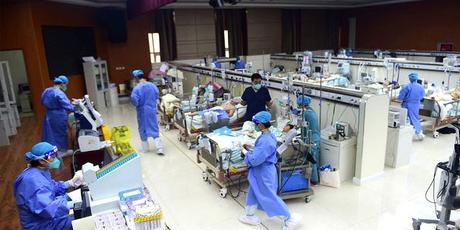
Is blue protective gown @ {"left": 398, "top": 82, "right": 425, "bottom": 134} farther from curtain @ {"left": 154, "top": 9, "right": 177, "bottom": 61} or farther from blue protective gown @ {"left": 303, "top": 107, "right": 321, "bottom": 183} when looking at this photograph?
curtain @ {"left": 154, "top": 9, "right": 177, "bottom": 61}

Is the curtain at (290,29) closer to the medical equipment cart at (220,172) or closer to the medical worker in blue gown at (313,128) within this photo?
the medical worker in blue gown at (313,128)

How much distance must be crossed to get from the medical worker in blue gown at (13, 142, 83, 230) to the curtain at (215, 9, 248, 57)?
10.8 metres

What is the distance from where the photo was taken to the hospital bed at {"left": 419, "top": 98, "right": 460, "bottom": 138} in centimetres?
623

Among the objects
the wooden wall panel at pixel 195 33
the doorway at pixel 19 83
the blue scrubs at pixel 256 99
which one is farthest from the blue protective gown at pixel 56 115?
the wooden wall panel at pixel 195 33

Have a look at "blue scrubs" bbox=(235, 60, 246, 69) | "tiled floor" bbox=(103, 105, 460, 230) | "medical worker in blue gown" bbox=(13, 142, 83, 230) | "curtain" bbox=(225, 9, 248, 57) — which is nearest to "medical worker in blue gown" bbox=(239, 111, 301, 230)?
"tiled floor" bbox=(103, 105, 460, 230)

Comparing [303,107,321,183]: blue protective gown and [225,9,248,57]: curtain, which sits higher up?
[225,9,248,57]: curtain

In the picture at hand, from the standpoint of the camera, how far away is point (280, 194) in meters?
3.96

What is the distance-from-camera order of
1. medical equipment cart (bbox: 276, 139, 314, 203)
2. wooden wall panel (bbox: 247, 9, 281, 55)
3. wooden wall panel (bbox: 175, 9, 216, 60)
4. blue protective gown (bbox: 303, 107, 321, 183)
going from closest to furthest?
medical equipment cart (bbox: 276, 139, 314, 203)
blue protective gown (bbox: 303, 107, 321, 183)
wooden wall panel (bbox: 175, 9, 216, 60)
wooden wall panel (bbox: 247, 9, 281, 55)

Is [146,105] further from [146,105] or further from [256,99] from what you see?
[256,99]

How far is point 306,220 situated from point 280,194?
440 mm

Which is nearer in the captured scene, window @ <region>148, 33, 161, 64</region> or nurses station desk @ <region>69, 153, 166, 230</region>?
nurses station desk @ <region>69, 153, 166, 230</region>

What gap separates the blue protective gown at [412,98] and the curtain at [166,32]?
836 cm

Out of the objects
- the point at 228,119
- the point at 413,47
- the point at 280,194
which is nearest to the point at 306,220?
the point at 280,194

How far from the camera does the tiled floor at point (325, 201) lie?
3.66 metres
